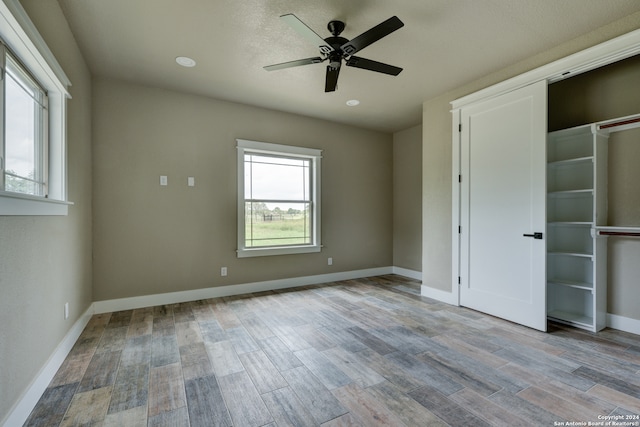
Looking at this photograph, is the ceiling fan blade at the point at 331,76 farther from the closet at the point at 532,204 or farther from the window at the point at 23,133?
the window at the point at 23,133

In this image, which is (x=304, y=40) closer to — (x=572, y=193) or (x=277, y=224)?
(x=277, y=224)

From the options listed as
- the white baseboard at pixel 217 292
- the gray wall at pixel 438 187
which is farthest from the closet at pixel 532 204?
the white baseboard at pixel 217 292

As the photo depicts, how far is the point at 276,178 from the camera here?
474cm

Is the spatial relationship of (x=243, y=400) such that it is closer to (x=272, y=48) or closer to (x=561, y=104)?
(x=272, y=48)

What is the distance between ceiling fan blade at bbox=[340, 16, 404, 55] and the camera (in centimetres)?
203

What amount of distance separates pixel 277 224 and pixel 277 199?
1.30ft

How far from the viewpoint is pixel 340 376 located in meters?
2.13

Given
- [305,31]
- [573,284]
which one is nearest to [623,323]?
[573,284]

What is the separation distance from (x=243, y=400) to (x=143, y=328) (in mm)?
1755

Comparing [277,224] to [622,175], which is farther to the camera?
[277,224]

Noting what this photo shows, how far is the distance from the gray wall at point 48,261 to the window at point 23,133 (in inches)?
10.6

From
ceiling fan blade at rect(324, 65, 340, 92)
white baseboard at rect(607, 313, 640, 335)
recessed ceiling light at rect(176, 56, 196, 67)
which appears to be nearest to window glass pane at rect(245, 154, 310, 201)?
recessed ceiling light at rect(176, 56, 196, 67)

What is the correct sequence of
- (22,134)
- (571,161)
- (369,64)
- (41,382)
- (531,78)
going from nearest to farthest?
(41,382) < (22,134) < (369,64) < (531,78) < (571,161)

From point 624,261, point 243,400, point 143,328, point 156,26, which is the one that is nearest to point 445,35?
point 156,26
